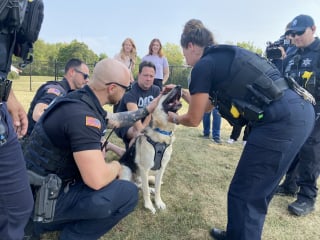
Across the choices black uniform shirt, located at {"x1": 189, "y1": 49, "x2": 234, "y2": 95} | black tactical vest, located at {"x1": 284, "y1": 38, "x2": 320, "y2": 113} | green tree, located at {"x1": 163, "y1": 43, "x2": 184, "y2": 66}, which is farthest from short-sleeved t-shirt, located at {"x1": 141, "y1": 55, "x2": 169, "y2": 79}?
green tree, located at {"x1": 163, "y1": 43, "x2": 184, "y2": 66}

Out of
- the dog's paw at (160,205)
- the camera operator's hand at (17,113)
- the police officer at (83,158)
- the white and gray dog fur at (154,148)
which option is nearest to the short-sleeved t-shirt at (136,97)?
the white and gray dog fur at (154,148)

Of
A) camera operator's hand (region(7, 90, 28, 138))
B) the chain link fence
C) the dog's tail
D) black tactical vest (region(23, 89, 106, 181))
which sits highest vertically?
camera operator's hand (region(7, 90, 28, 138))

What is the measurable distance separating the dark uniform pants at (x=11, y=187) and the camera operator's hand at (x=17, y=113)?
22 cm

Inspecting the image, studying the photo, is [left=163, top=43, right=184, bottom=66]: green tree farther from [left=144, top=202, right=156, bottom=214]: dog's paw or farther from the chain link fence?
[left=144, top=202, right=156, bottom=214]: dog's paw

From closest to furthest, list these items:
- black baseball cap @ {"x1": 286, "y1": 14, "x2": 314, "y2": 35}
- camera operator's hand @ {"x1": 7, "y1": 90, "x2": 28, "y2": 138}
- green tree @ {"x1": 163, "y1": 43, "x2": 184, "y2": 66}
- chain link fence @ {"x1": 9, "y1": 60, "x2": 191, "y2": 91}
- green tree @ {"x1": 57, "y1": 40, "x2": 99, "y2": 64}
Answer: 1. camera operator's hand @ {"x1": 7, "y1": 90, "x2": 28, "y2": 138}
2. black baseball cap @ {"x1": 286, "y1": 14, "x2": 314, "y2": 35}
3. chain link fence @ {"x1": 9, "y1": 60, "x2": 191, "y2": 91}
4. green tree @ {"x1": 57, "y1": 40, "x2": 99, "y2": 64}
5. green tree @ {"x1": 163, "y1": 43, "x2": 184, "y2": 66}

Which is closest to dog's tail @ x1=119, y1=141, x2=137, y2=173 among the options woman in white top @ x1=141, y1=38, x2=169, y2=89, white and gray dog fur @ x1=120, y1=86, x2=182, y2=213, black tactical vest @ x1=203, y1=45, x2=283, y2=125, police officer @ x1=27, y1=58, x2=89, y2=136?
white and gray dog fur @ x1=120, y1=86, x2=182, y2=213

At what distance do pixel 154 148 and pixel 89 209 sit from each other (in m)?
1.31

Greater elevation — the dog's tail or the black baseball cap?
the black baseball cap

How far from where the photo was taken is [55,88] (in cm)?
347

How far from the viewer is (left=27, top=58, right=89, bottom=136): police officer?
3263 millimetres

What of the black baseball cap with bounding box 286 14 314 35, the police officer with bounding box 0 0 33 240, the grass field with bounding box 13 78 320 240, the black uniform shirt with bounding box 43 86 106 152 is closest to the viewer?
the police officer with bounding box 0 0 33 240

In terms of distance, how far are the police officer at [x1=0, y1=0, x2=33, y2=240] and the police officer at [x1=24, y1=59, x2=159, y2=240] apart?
529 mm

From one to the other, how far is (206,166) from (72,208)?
10.2ft

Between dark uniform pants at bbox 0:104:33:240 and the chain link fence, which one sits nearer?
dark uniform pants at bbox 0:104:33:240
